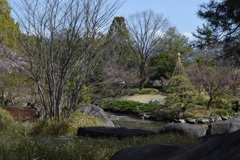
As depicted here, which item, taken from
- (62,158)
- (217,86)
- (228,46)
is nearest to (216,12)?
(228,46)

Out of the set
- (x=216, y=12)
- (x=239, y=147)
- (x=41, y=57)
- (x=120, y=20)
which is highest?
(x=120, y=20)

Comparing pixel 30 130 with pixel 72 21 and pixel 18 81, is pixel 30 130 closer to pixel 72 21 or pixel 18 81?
pixel 72 21

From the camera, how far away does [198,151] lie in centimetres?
167

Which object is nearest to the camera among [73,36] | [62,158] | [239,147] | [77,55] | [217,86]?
[239,147]

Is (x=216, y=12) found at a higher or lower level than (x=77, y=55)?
higher

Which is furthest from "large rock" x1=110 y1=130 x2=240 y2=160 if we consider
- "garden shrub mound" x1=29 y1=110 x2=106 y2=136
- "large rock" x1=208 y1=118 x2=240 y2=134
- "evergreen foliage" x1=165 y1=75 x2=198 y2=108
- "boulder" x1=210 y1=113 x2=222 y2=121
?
"boulder" x1=210 y1=113 x2=222 y2=121

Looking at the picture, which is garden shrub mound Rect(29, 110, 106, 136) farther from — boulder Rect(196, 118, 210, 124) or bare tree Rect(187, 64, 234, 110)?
bare tree Rect(187, 64, 234, 110)

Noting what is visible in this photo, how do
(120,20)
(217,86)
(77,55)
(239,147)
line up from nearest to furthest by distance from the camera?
(239,147), (77,55), (217,86), (120,20)

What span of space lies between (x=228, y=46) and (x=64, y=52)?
4.37 m

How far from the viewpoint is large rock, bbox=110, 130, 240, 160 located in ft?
4.74

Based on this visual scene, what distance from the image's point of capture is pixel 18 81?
40.0 feet

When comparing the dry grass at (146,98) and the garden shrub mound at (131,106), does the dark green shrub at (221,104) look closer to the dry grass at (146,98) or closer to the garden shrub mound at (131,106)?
the dry grass at (146,98)

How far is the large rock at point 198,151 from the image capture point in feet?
4.74

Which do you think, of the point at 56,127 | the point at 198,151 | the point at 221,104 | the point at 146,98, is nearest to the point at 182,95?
the point at 221,104
